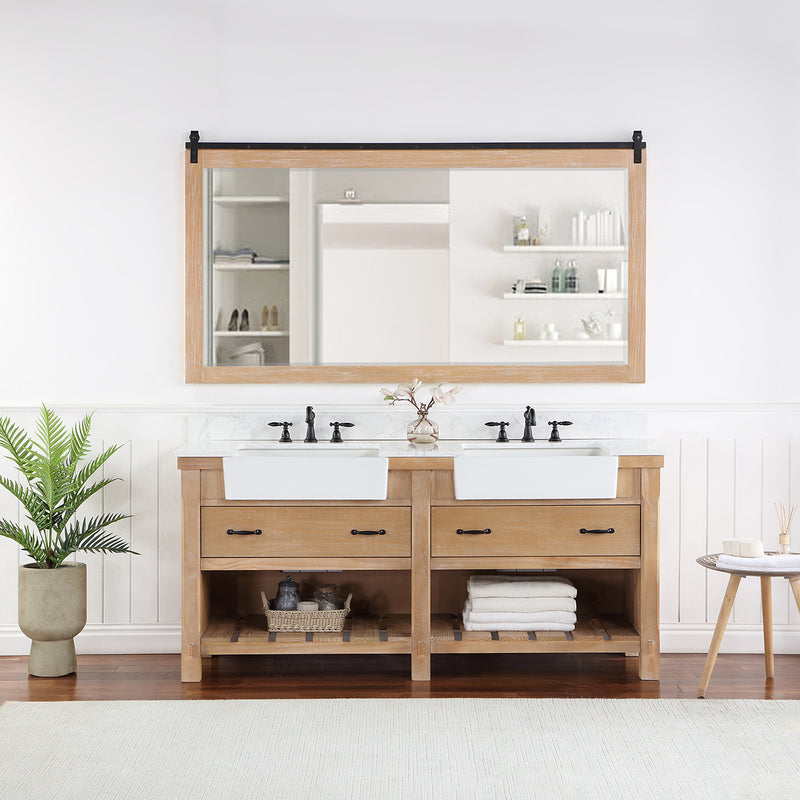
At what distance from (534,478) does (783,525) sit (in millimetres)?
981

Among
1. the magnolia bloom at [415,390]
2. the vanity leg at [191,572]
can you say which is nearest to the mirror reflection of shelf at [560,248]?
the magnolia bloom at [415,390]

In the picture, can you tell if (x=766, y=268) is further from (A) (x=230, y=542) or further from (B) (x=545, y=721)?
(A) (x=230, y=542)

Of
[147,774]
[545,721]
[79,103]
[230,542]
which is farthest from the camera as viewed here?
[79,103]

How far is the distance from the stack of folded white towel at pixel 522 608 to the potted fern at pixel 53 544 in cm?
129

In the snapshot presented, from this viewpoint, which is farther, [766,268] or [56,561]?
[766,268]

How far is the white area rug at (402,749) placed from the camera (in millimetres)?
2289

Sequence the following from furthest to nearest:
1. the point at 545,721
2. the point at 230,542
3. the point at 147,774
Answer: the point at 230,542, the point at 545,721, the point at 147,774

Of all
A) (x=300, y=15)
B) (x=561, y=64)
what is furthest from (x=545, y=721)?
(x=300, y=15)

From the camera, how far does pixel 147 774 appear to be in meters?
2.37

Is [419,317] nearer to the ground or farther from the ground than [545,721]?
farther from the ground

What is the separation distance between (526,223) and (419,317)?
54cm

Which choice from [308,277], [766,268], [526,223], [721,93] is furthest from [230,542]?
[721,93]

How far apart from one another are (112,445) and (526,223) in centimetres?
178

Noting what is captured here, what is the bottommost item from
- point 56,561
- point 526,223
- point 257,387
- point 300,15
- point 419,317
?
point 56,561
